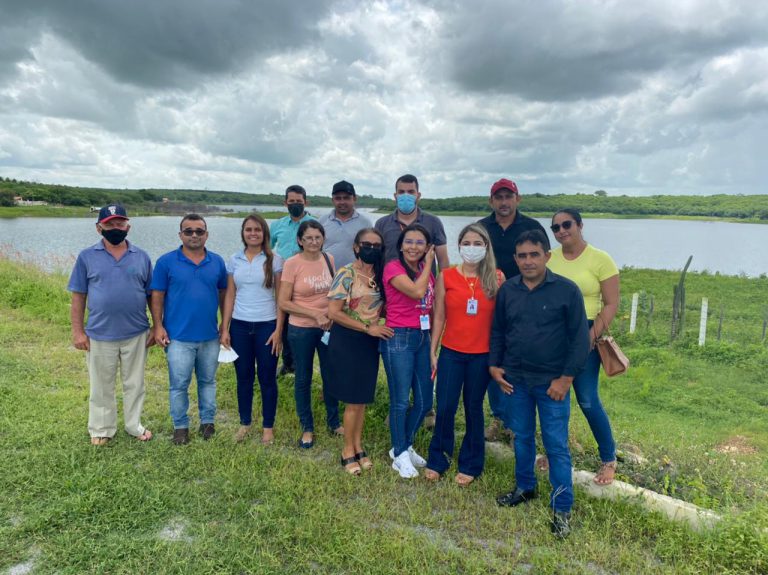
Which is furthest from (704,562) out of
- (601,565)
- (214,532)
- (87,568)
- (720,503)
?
(87,568)

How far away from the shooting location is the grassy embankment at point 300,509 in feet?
8.91

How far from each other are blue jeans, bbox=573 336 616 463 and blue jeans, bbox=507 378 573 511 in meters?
0.26

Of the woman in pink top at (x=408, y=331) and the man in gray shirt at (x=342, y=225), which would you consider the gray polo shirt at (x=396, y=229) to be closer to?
the man in gray shirt at (x=342, y=225)

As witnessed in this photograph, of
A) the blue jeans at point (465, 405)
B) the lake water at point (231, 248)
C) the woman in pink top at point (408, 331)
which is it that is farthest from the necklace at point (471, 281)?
the lake water at point (231, 248)

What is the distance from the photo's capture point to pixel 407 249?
3.48 metres

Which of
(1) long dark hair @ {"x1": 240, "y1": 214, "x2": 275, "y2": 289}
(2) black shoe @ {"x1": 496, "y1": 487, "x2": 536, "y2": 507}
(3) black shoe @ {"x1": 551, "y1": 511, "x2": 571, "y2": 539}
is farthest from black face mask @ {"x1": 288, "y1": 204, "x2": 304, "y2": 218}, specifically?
(3) black shoe @ {"x1": 551, "y1": 511, "x2": 571, "y2": 539}

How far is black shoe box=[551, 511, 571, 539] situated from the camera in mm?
2997

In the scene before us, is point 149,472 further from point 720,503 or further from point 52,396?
point 720,503

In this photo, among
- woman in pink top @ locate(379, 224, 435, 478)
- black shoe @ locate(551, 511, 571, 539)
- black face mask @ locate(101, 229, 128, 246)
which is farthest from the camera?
black face mask @ locate(101, 229, 128, 246)

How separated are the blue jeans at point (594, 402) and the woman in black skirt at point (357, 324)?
1431mm

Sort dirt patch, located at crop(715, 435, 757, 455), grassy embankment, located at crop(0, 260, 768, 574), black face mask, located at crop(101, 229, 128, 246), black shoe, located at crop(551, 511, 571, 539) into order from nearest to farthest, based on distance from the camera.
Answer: grassy embankment, located at crop(0, 260, 768, 574), black shoe, located at crop(551, 511, 571, 539), black face mask, located at crop(101, 229, 128, 246), dirt patch, located at crop(715, 435, 757, 455)

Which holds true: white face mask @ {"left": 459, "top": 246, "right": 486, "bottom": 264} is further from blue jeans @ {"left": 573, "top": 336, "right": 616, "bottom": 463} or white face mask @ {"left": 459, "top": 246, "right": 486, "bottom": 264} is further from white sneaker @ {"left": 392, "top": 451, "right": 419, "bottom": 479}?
white sneaker @ {"left": 392, "top": 451, "right": 419, "bottom": 479}

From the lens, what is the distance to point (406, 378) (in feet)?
12.0

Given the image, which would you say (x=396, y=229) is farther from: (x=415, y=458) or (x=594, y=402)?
(x=594, y=402)
